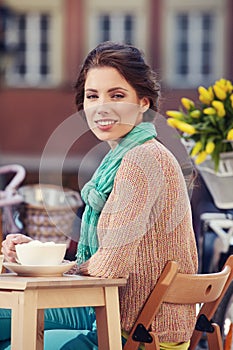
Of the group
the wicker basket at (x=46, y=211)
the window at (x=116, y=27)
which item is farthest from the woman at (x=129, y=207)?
the window at (x=116, y=27)

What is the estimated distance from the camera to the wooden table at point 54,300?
9.14ft

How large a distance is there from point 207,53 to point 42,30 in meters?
3.35

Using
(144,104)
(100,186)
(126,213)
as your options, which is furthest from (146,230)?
(144,104)

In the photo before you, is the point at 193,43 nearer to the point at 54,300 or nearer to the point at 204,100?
the point at 204,100

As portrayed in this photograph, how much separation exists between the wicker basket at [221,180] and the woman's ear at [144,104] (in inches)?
46.0

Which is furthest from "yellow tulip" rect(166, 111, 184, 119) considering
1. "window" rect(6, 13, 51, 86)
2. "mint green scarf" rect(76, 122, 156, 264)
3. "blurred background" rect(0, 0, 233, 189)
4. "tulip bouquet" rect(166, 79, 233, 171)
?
"window" rect(6, 13, 51, 86)

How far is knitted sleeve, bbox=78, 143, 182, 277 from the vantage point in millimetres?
3029

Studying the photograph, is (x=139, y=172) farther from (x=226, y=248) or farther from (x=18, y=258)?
(x=226, y=248)

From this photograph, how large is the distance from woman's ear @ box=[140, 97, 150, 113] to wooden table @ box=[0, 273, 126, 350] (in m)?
0.62

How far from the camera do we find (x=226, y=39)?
2109 centimetres

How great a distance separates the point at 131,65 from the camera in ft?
10.8

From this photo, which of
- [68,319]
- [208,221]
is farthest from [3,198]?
[68,319]

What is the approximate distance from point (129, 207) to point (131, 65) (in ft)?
1.60

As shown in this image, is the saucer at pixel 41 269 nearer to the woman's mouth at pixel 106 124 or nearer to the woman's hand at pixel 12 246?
the woman's hand at pixel 12 246
